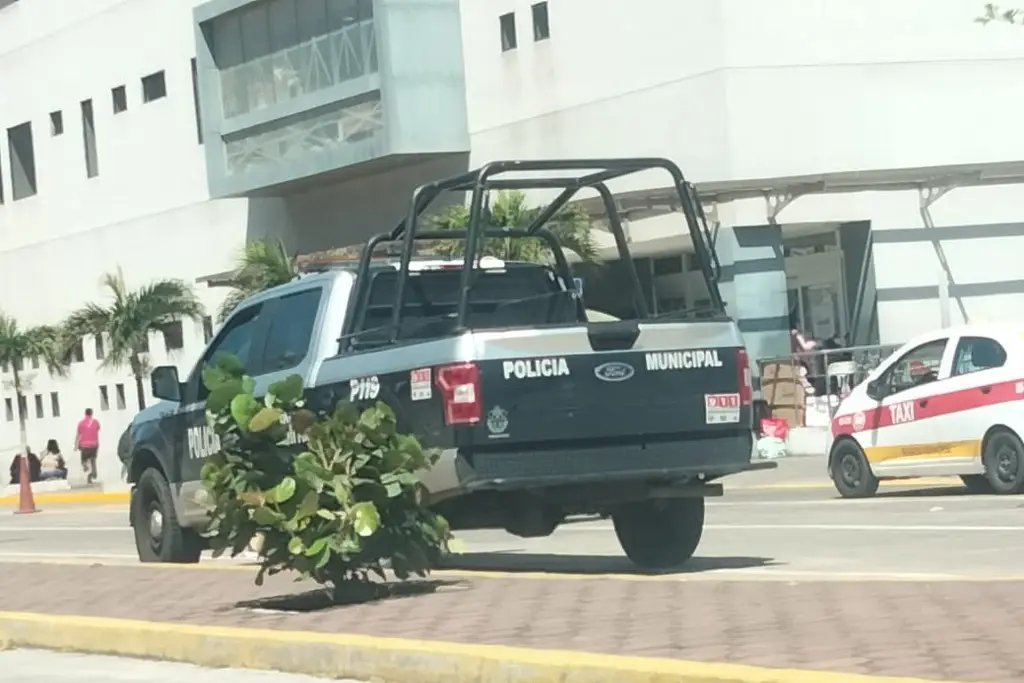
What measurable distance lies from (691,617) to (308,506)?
221 cm

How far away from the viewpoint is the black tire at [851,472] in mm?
20016

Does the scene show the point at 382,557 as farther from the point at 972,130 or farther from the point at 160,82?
the point at 160,82

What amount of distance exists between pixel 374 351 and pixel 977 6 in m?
22.3

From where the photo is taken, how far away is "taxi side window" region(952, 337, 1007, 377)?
18562mm

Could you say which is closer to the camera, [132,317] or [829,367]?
[829,367]

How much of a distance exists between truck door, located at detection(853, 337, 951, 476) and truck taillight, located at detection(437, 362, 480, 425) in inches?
360

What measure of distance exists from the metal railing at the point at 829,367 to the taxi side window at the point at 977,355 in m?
10.5

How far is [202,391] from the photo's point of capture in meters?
14.5

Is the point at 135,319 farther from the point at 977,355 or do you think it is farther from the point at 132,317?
the point at 977,355

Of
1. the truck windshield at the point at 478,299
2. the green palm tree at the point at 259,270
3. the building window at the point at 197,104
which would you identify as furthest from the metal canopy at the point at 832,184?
the truck windshield at the point at 478,299

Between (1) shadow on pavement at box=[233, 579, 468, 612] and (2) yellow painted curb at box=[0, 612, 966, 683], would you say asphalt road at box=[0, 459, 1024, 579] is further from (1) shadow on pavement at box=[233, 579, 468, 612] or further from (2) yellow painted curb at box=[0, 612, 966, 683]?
(2) yellow painted curb at box=[0, 612, 966, 683]

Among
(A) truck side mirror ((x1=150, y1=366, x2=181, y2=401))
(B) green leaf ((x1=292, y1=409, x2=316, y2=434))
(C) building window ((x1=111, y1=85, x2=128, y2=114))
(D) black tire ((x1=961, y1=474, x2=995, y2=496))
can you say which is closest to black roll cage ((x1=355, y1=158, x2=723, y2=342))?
(B) green leaf ((x1=292, y1=409, x2=316, y2=434))

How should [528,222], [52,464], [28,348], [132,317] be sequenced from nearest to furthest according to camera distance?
[528,222] < [132,317] < [52,464] < [28,348]

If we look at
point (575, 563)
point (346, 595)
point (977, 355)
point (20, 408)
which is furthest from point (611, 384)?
point (20, 408)
